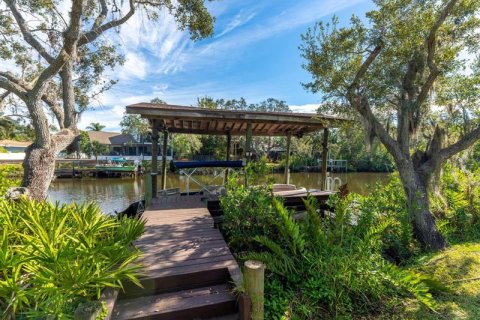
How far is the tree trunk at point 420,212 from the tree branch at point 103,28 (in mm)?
7800

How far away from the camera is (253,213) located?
359 cm

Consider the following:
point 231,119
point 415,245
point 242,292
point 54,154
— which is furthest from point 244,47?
→ point 242,292

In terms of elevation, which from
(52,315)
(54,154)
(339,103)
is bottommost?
(52,315)

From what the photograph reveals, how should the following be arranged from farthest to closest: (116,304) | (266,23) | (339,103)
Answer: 1. (266,23)
2. (339,103)
3. (116,304)

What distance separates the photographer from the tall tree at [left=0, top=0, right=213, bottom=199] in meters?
4.49

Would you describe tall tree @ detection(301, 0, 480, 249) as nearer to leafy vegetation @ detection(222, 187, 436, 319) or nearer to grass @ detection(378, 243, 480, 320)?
grass @ detection(378, 243, 480, 320)

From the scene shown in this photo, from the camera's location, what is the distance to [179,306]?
94.4 inches

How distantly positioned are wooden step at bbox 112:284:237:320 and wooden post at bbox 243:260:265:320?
0.37 m

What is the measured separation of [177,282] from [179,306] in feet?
1.08

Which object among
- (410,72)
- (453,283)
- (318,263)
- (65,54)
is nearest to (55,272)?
(318,263)

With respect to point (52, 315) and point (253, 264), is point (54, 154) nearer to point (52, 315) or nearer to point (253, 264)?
point (52, 315)

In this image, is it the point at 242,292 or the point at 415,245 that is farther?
the point at 415,245

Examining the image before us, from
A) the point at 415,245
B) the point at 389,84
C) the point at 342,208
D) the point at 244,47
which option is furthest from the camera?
the point at 244,47

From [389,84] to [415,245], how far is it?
3.57 m
